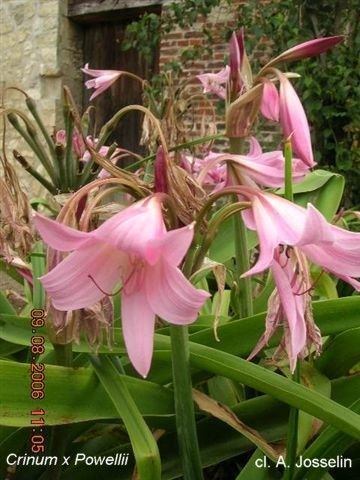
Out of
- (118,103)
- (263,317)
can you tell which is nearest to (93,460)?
(263,317)

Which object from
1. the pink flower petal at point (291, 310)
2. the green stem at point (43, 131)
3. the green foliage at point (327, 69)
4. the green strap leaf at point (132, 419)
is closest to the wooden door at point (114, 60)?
the green foliage at point (327, 69)

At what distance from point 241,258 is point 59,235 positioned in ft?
1.33

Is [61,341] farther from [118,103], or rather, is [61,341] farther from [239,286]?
[118,103]

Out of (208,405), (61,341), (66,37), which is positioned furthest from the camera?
(66,37)

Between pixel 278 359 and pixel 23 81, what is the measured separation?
532 cm

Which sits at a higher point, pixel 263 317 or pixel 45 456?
pixel 263 317

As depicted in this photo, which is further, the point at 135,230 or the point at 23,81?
the point at 23,81

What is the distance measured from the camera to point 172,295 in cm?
60

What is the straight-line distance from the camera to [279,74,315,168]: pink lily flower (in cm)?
77

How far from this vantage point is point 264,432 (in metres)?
0.86

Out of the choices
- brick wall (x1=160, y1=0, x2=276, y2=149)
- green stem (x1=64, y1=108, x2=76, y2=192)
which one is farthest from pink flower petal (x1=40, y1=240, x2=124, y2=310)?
brick wall (x1=160, y1=0, x2=276, y2=149)

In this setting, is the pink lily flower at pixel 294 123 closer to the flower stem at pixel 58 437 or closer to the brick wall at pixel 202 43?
the flower stem at pixel 58 437

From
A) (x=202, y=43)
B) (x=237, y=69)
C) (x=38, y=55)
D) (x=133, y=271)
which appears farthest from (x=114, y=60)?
(x=133, y=271)
